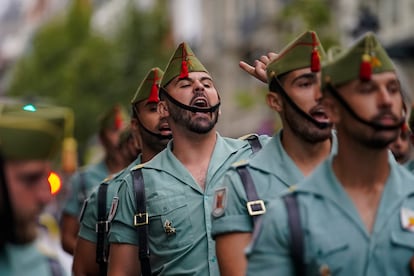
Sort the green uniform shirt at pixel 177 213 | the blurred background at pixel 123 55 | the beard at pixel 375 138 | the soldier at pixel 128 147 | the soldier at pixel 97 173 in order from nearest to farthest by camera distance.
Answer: the beard at pixel 375 138, the green uniform shirt at pixel 177 213, the soldier at pixel 128 147, the soldier at pixel 97 173, the blurred background at pixel 123 55

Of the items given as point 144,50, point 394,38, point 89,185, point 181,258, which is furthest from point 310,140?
point 144,50

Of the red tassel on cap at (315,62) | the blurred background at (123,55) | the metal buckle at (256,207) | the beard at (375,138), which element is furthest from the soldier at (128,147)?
the blurred background at (123,55)

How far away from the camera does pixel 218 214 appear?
8.42 metres

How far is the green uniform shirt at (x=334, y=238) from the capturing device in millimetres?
6930

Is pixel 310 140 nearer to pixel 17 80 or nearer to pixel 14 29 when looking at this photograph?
pixel 17 80

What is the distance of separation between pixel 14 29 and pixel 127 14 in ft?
376

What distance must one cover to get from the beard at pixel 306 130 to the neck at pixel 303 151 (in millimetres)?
45

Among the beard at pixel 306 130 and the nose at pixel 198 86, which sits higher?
the nose at pixel 198 86

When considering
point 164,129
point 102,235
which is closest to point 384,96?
point 164,129

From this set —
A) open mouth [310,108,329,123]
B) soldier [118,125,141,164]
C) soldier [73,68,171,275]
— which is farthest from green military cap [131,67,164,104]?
open mouth [310,108,329,123]

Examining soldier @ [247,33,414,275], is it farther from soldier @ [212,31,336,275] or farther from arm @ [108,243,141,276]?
arm @ [108,243,141,276]

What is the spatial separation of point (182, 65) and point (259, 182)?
207 cm

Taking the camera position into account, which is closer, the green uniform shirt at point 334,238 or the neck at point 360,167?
the green uniform shirt at point 334,238

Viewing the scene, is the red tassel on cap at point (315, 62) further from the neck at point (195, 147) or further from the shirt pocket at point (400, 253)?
the shirt pocket at point (400, 253)
